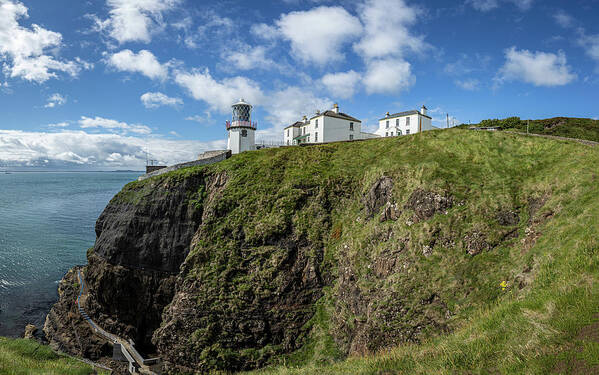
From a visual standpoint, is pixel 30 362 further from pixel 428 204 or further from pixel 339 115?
pixel 339 115

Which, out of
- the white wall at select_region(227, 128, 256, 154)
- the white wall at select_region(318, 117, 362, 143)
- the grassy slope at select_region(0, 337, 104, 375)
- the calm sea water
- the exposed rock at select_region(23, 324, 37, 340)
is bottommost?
the exposed rock at select_region(23, 324, 37, 340)

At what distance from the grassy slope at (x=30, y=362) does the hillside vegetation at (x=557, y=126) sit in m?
45.3

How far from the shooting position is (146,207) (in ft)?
104

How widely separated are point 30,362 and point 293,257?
16112mm

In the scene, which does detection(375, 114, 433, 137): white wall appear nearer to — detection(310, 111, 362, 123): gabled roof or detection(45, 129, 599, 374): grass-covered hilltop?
detection(310, 111, 362, 123): gabled roof

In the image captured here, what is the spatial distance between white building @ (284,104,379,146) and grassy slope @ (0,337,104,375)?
39734 mm

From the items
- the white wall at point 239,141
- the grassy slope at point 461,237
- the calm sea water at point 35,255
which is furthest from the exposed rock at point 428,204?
the calm sea water at point 35,255

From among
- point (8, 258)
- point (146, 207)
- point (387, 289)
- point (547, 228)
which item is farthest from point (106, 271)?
point (547, 228)

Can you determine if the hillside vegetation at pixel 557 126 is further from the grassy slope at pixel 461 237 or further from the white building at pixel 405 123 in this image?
Result: the grassy slope at pixel 461 237

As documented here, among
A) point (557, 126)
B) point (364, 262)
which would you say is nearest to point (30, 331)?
point (364, 262)

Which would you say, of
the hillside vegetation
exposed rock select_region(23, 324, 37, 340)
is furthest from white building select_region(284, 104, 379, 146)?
exposed rock select_region(23, 324, 37, 340)

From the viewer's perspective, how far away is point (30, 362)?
10.2 metres

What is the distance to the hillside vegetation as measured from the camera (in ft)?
108

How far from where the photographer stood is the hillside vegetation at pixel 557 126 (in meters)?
33.0
